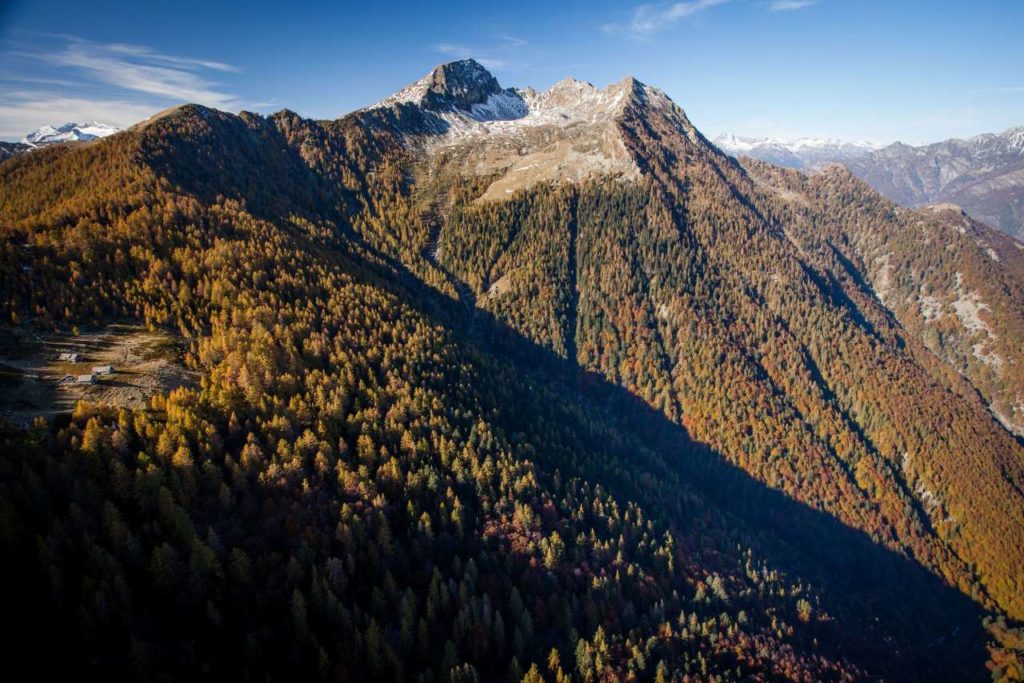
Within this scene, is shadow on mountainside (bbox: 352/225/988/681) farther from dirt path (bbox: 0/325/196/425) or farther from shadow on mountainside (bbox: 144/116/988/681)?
dirt path (bbox: 0/325/196/425)

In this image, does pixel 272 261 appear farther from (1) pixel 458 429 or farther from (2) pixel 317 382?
(1) pixel 458 429

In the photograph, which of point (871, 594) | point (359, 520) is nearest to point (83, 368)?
point (359, 520)

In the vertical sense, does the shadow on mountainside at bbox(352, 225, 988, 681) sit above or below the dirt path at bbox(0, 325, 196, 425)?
below

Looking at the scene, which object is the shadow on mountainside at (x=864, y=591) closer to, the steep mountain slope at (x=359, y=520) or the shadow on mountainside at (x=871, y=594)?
Answer: the shadow on mountainside at (x=871, y=594)

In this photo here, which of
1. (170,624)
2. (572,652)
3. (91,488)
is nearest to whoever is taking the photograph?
(170,624)

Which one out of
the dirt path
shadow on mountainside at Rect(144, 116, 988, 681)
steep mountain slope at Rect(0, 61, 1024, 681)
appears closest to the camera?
steep mountain slope at Rect(0, 61, 1024, 681)

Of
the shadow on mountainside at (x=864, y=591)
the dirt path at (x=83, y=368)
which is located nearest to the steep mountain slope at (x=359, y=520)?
the shadow on mountainside at (x=864, y=591)

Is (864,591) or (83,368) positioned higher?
(83,368)

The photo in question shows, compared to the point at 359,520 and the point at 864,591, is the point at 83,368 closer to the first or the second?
the point at 359,520

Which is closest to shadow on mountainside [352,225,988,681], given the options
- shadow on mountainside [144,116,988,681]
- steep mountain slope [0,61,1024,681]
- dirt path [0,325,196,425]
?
shadow on mountainside [144,116,988,681]

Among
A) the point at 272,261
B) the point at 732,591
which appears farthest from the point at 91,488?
the point at 732,591

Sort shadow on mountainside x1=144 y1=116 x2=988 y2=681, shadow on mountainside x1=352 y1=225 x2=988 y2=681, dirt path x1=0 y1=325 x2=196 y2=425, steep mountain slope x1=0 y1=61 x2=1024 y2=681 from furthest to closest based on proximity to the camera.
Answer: shadow on mountainside x1=352 y1=225 x2=988 y2=681 → shadow on mountainside x1=144 y1=116 x2=988 y2=681 → dirt path x1=0 y1=325 x2=196 y2=425 → steep mountain slope x1=0 y1=61 x2=1024 y2=681
